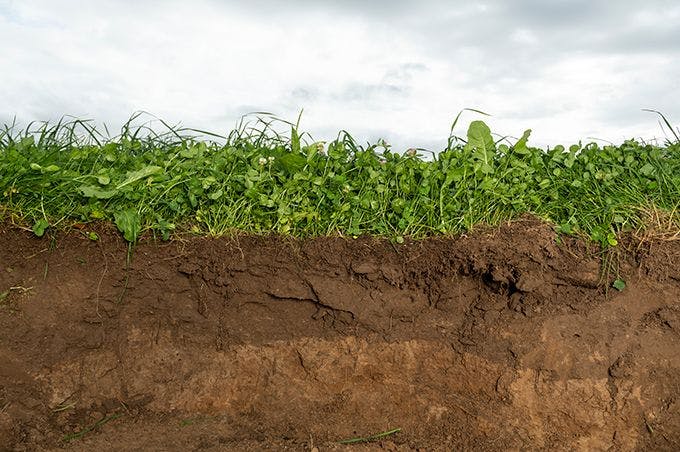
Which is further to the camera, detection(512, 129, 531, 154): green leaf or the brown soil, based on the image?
detection(512, 129, 531, 154): green leaf

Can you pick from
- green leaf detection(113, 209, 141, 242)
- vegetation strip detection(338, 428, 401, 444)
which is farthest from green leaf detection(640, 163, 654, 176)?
green leaf detection(113, 209, 141, 242)

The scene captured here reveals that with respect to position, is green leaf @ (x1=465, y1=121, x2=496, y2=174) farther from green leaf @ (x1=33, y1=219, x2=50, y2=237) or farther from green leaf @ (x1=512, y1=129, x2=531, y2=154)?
green leaf @ (x1=33, y1=219, x2=50, y2=237)

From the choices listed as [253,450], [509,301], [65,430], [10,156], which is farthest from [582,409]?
[10,156]

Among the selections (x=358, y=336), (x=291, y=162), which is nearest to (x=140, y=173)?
(x=291, y=162)

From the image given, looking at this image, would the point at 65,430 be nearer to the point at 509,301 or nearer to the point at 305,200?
the point at 305,200

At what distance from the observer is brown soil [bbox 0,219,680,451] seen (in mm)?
4762

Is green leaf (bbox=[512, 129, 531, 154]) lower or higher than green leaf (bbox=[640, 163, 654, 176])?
higher

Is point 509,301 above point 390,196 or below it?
below

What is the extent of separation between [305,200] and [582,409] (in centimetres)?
256

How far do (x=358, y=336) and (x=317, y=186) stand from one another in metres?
1.15

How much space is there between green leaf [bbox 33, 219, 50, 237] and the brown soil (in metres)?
0.16

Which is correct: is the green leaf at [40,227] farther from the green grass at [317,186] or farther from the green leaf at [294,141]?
the green leaf at [294,141]

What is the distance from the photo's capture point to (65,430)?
460 cm

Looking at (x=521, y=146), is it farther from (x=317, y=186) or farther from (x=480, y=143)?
(x=317, y=186)
